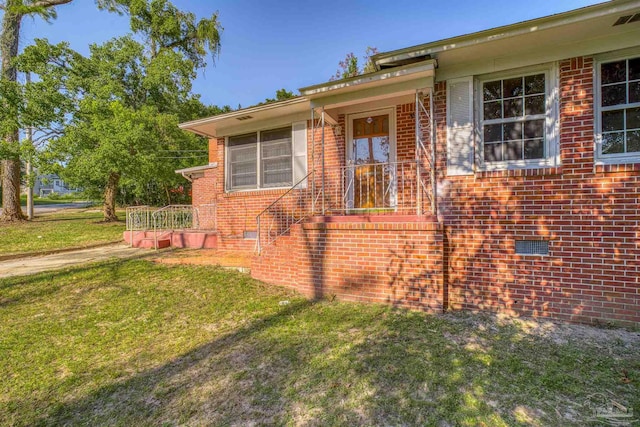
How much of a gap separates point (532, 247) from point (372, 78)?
3354 millimetres

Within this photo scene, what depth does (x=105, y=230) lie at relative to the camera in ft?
44.8

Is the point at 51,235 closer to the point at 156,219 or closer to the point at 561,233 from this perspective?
the point at 156,219

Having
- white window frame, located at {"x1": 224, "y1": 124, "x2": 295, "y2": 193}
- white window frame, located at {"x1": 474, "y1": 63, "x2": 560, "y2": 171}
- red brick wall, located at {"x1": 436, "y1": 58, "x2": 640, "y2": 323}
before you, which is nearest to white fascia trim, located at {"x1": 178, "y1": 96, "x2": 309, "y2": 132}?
white window frame, located at {"x1": 224, "y1": 124, "x2": 295, "y2": 193}

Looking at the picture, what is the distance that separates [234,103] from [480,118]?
986 inches

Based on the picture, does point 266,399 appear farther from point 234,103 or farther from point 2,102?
point 234,103

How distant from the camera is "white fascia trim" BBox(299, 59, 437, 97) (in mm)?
4578

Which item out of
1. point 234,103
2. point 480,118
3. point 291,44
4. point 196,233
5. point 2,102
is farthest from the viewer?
point 234,103

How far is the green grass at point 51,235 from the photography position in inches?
404

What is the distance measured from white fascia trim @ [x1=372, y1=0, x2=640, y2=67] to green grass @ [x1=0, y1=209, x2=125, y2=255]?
11647 mm

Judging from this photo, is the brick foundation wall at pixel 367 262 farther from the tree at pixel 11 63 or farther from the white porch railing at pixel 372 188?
the tree at pixel 11 63

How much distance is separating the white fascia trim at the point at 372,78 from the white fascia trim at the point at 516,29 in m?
0.25

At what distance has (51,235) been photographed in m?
12.0

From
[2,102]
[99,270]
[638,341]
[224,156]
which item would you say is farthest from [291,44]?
[638,341]

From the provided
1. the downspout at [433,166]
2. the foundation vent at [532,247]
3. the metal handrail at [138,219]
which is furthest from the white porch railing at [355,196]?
the metal handrail at [138,219]
